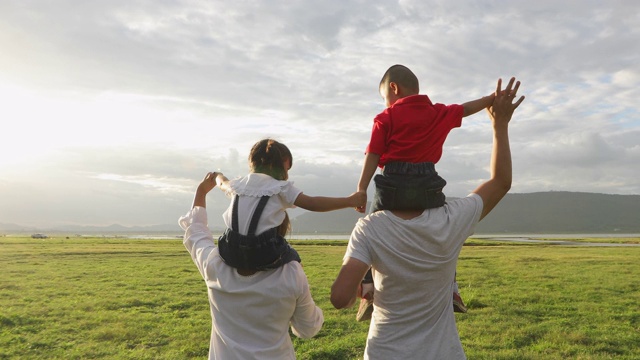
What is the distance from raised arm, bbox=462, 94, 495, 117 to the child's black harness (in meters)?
1.44

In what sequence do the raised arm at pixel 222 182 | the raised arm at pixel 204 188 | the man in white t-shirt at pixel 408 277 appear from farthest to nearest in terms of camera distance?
1. the raised arm at pixel 204 188
2. the raised arm at pixel 222 182
3. the man in white t-shirt at pixel 408 277

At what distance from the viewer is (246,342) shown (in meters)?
3.04

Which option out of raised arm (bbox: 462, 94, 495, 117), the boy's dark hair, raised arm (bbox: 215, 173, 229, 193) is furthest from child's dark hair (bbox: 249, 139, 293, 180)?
raised arm (bbox: 462, 94, 495, 117)

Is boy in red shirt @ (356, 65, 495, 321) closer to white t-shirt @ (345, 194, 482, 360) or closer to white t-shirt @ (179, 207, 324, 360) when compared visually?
white t-shirt @ (345, 194, 482, 360)

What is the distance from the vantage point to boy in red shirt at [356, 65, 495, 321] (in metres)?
2.85

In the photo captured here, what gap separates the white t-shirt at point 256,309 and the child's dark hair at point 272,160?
0.34 metres

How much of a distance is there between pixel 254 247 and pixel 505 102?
1.95 meters

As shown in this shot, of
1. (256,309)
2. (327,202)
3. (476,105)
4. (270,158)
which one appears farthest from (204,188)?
(476,105)

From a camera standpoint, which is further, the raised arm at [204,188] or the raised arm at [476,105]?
the raised arm at [204,188]

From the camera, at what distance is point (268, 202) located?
298 centimetres

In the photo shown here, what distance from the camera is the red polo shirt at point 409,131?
288 centimetres

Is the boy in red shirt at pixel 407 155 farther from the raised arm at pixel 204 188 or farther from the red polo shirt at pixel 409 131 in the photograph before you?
the raised arm at pixel 204 188

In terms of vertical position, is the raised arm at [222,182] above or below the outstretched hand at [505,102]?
below

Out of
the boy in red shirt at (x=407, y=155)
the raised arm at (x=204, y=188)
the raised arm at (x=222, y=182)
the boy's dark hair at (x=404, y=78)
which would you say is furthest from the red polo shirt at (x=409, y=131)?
the raised arm at (x=204, y=188)
